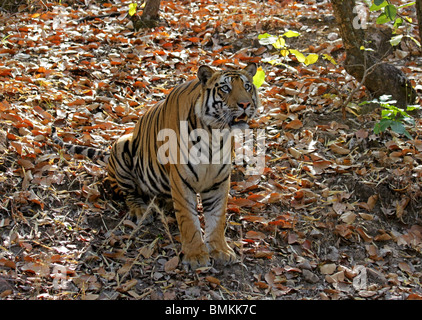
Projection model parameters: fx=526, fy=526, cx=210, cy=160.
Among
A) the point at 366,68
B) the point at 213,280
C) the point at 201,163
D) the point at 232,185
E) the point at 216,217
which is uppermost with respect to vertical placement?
the point at 366,68

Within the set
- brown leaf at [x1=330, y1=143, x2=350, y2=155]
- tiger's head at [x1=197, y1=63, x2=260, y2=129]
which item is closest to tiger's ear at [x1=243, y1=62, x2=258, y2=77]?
tiger's head at [x1=197, y1=63, x2=260, y2=129]

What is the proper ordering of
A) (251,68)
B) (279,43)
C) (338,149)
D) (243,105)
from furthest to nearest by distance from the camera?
(279,43) → (338,149) → (251,68) → (243,105)

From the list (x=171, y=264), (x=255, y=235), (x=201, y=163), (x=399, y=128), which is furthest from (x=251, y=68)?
(x=171, y=264)

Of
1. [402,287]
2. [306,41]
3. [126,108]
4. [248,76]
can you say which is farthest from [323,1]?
[402,287]

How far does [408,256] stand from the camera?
433 cm

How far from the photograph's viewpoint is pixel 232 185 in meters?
5.14

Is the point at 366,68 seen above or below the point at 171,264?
above

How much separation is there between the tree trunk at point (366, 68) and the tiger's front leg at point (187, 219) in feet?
8.33

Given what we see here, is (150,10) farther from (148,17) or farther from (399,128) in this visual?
(399,128)

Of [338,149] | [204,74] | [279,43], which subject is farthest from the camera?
[279,43]

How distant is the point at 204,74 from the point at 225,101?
0.28 meters

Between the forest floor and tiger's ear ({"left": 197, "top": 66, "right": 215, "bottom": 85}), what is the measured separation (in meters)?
1.23

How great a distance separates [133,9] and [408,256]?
4.83 meters

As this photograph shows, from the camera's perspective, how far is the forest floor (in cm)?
402
